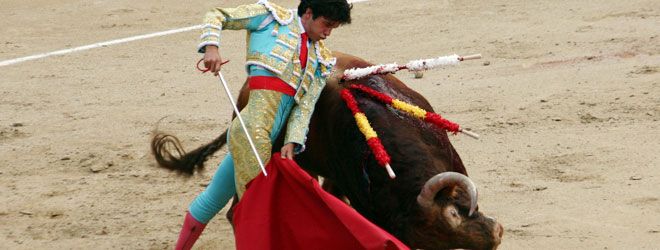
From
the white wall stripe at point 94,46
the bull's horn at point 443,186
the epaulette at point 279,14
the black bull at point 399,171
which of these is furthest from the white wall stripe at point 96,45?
the bull's horn at point 443,186

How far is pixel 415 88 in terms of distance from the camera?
7.83 meters

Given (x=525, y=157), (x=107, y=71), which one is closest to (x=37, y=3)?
(x=107, y=71)

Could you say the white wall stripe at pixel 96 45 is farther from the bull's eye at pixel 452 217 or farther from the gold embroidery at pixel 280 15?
the bull's eye at pixel 452 217

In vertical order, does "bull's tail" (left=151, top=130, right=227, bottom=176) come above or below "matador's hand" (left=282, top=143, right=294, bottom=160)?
below

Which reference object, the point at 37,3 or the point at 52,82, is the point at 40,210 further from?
the point at 37,3

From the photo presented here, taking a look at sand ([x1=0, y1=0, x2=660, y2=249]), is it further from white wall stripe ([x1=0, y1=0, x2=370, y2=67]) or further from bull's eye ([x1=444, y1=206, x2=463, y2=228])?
bull's eye ([x1=444, y1=206, x2=463, y2=228])

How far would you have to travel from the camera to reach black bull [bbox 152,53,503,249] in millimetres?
4352

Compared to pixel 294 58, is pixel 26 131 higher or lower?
lower

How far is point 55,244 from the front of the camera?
592cm

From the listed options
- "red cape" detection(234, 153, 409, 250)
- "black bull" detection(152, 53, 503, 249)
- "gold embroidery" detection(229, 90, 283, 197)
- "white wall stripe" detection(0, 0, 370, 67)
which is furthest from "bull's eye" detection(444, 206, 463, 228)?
"white wall stripe" detection(0, 0, 370, 67)

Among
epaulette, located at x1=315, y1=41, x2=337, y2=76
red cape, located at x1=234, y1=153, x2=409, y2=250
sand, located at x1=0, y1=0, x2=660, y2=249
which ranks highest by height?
epaulette, located at x1=315, y1=41, x2=337, y2=76

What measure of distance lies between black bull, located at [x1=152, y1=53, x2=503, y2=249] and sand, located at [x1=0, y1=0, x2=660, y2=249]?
3.14ft

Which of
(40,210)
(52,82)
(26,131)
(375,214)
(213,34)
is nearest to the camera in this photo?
(213,34)

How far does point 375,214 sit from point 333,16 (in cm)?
79
